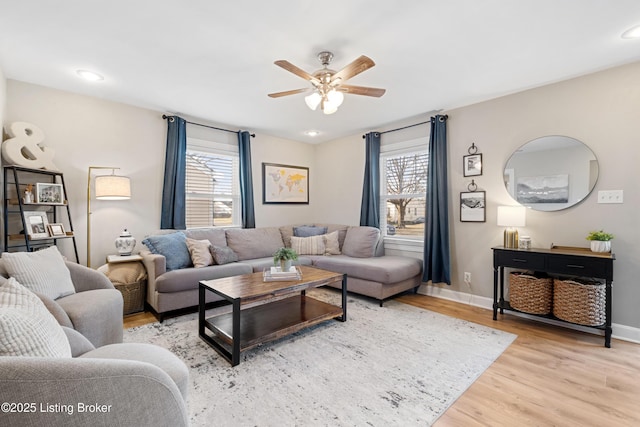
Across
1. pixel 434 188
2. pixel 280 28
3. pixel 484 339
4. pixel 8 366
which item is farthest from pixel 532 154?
pixel 8 366

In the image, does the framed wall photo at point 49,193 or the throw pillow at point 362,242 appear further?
the throw pillow at point 362,242

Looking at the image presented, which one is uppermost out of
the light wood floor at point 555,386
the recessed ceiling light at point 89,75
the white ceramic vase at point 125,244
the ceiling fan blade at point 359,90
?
the recessed ceiling light at point 89,75

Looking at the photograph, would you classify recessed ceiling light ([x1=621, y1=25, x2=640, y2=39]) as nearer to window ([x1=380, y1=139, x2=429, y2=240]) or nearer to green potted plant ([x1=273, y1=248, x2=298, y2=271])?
window ([x1=380, y1=139, x2=429, y2=240])

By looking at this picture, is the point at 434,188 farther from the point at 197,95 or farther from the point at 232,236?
the point at 197,95

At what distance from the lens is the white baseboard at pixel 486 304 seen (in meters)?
2.66

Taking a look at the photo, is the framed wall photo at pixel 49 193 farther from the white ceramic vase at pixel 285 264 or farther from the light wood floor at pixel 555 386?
the light wood floor at pixel 555 386

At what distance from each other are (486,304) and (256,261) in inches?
117

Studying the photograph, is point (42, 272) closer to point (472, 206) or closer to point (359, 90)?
point (359, 90)

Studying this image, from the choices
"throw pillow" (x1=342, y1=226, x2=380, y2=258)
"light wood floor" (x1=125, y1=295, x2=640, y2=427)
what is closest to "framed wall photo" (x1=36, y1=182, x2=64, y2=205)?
"throw pillow" (x1=342, y1=226, x2=380, y2=258)

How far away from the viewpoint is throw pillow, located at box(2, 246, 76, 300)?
77.0 inches

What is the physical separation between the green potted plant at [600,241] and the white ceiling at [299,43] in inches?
61.5

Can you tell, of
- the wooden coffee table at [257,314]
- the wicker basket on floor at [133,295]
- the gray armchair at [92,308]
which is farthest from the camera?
the wicker basket on floor at [133,295]

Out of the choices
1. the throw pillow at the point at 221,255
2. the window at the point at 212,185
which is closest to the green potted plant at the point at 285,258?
the throw pillow at the point at 221,255

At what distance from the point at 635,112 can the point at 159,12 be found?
400cm
